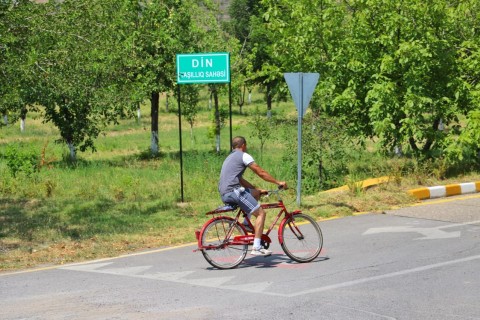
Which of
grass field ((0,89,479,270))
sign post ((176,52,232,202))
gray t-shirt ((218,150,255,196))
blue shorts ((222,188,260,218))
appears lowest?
grass field ((0,89,479,270))

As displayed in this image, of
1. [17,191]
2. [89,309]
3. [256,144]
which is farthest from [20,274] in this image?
[256,144]

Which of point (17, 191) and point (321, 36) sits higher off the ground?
point (321, 36)

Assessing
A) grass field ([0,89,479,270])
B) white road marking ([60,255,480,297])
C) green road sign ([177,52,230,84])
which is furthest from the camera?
green road sign ([177,52,230,84])

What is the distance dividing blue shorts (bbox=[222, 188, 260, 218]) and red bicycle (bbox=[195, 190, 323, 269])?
13 centimetres

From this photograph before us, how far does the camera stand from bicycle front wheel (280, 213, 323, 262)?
32.8ft

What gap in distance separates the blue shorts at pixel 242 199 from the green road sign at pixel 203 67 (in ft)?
18.2

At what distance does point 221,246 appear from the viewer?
9.74 meters

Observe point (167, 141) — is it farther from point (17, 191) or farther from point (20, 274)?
point (20, 274)

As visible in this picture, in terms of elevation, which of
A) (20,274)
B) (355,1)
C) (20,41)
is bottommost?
(20,274)

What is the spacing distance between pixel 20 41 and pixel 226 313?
8674mm

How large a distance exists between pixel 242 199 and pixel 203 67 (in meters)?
5.87

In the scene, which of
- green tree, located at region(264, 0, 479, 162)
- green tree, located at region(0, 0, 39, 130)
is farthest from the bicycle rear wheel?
green tree, located at region(264, 0, 479, 162)

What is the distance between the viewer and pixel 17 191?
18000 mm

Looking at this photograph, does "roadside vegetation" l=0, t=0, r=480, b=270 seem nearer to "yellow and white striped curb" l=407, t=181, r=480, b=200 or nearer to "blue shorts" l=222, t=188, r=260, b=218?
"yellow and white striped curb" l=407, t=181, r=480, b=200
